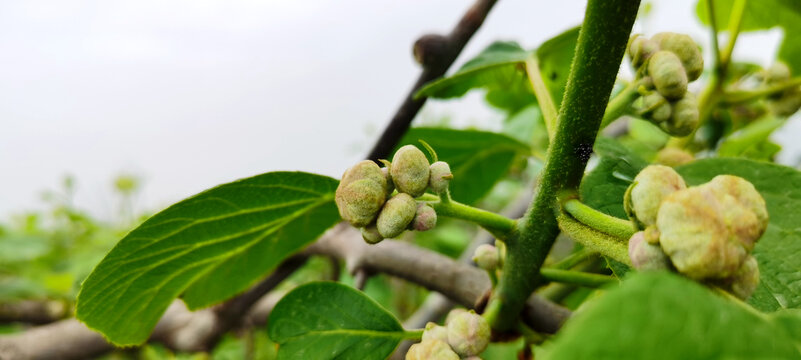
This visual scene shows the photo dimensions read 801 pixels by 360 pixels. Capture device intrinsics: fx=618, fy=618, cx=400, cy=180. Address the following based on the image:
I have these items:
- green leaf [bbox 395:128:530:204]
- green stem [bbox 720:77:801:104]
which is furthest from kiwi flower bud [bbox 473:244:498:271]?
green stem [bbox 720:77:801:104]

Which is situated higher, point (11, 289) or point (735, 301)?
point (735, 301)

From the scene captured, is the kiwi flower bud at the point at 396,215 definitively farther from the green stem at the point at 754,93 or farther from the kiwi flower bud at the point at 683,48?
the green stem at the point at 754,93

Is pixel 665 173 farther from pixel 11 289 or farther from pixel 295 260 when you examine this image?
pixel 11 289

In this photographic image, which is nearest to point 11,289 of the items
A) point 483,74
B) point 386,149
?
point 386,149

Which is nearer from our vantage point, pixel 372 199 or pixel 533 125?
pixel 372 199

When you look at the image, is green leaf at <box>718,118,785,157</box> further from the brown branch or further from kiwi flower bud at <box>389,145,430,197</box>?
kiwi flower bud at <box>389,145,430,197</box>

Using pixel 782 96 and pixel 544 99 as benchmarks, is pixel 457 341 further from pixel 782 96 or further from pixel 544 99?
pixel 782 96

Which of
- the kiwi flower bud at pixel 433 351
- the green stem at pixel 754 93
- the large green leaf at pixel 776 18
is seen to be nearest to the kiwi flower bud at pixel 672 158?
the green stem at pixel 754 93
